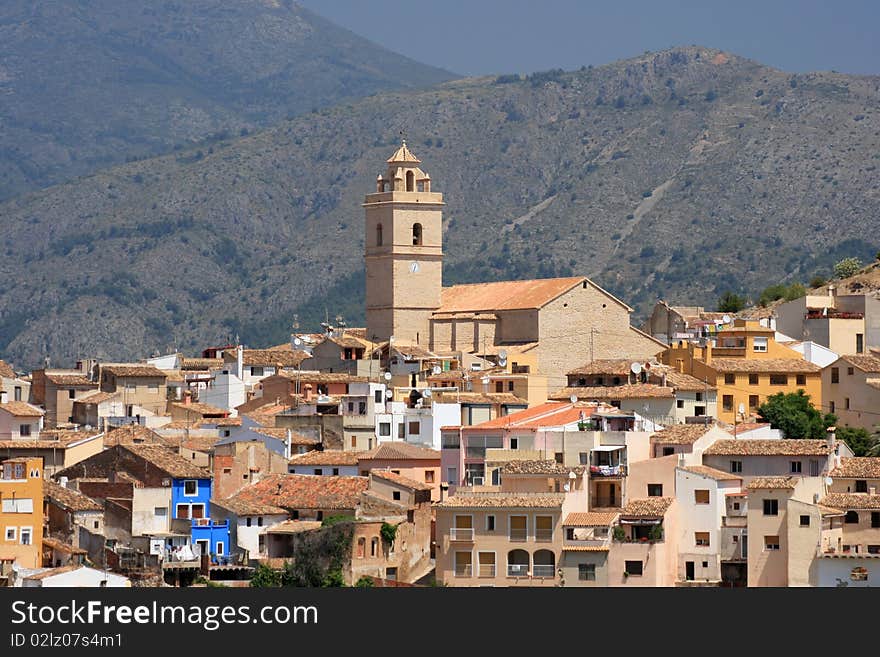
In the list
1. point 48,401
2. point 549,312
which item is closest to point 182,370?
point 48,401

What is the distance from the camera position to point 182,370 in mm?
105875

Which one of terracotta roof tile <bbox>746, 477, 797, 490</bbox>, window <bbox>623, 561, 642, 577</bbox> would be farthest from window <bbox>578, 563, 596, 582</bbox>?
terracotta roof tile <bbox>746, 477, 797, 490</bbox>

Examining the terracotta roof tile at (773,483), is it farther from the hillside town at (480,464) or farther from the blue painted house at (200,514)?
the blue painted house at (200,514)

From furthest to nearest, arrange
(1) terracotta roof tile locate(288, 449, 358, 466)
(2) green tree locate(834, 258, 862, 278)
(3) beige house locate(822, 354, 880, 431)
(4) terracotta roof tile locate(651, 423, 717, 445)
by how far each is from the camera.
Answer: (2) green tree locate(834, 258, 862, 278) → (3) beige house locate(822, 354, 880, 431) → (1) terracotta roof tile locate(288, 449, 358, 466) → (4) terracotta roof tile locate(651, 423, 717, 445)

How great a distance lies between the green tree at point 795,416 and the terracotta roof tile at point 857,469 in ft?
29.7

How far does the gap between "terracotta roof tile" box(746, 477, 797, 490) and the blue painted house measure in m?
14.7

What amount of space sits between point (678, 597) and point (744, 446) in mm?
18553

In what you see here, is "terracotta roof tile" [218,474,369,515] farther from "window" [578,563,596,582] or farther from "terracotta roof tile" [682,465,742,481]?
"terracotta roof tile" [682,465,742,481]

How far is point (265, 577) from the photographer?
6519 cm

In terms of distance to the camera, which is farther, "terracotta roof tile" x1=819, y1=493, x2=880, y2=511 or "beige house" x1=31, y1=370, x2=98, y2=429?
"beige house" x1=31, y1=370, x2=98, y2=429

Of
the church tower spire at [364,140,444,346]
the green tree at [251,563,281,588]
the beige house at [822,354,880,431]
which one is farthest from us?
the church tower spire at [364,140,444,346]

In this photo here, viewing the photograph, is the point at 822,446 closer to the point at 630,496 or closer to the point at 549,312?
the point at 630,496

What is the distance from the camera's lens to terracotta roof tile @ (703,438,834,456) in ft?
234

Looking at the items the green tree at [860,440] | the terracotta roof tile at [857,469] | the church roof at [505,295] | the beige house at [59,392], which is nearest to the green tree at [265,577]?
the terracotta roof tile at [857,469]
